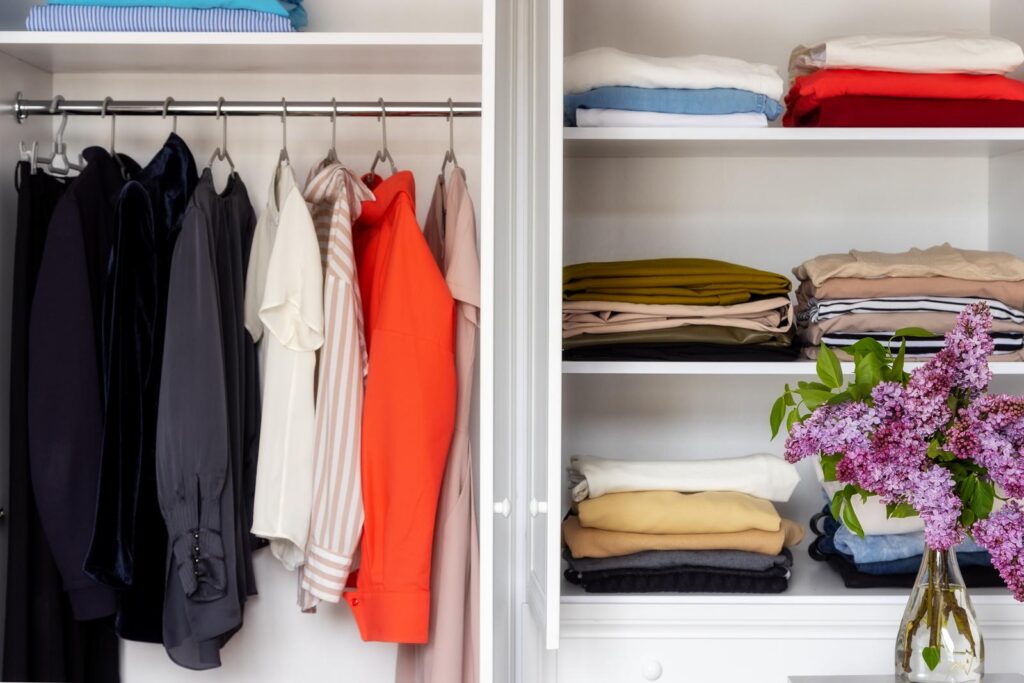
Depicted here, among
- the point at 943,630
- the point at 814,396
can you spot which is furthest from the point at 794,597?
the point at 814,396

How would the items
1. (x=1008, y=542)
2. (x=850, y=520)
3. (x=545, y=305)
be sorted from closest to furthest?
(x=1008, y=542)
(x=850, y=520)
(x=545, y=305)

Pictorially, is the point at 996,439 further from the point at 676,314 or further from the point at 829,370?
the point at 676,314

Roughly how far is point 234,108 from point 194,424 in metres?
0.61

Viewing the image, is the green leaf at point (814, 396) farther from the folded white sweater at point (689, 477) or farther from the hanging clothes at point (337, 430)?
the hanging clothes at point (337, 430)

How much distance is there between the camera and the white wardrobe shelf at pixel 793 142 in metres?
1.83

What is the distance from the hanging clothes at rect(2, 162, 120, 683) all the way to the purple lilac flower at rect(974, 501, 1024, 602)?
1553 mm

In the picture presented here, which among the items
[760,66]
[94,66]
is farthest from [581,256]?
[94,66]

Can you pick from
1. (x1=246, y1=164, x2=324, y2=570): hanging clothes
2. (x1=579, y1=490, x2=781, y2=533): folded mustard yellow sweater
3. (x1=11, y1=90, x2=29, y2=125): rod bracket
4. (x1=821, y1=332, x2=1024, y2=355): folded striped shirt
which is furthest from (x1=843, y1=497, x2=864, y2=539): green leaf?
(x1=11, y1=90, x2=29, y2=125): rod bracket

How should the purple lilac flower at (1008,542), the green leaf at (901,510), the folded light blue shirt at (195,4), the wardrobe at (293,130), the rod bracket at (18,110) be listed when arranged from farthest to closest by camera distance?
the wardrobe at (293,130), the rod bracket at (18,110), the folded light blue shirt at (195,4), the green leaf at (901,510), the purple lilac flower at (1008,542)

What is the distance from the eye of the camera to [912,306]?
1865 mm

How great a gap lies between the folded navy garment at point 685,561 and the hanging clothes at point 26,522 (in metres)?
0.95

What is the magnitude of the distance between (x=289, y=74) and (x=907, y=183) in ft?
4.35

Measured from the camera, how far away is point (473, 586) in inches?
74.5

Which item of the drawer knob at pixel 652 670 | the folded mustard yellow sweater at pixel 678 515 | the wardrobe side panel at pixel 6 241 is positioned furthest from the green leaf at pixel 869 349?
the wardrobe side panel at pixel 6 241
